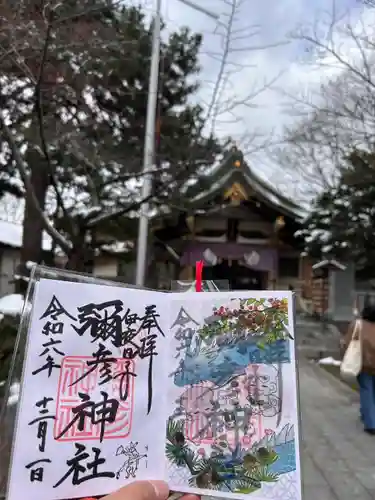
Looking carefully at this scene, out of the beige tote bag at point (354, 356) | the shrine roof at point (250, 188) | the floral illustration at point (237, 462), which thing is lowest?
the floral illustration at point (237, 462)

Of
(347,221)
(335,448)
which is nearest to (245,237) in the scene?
(347,221)

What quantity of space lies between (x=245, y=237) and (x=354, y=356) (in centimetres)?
1018

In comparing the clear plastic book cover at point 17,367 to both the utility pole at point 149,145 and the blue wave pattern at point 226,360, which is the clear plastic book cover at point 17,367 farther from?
the utility pole at point 149,145

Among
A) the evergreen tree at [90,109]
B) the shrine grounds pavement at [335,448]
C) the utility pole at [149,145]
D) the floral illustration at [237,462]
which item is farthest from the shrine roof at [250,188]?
the floral illustration at [237,462]

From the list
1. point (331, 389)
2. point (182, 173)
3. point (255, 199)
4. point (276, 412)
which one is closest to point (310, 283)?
point (255, 199)

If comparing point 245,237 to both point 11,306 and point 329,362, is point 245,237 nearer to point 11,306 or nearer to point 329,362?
point 329,362

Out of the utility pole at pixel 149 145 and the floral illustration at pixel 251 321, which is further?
the utility pole at pixel 149 145

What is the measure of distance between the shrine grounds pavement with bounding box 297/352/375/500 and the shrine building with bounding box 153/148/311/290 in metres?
6.69

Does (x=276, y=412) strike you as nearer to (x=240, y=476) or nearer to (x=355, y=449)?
(x=240, y=476)

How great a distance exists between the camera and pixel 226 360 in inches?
67.4

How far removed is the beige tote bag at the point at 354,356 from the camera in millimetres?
6062

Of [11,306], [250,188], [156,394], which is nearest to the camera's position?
[156,394]

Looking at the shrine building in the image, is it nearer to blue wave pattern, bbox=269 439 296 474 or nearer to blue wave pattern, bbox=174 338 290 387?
blue wave pattern, bbox=174 338 290 387

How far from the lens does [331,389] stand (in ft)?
30.0
